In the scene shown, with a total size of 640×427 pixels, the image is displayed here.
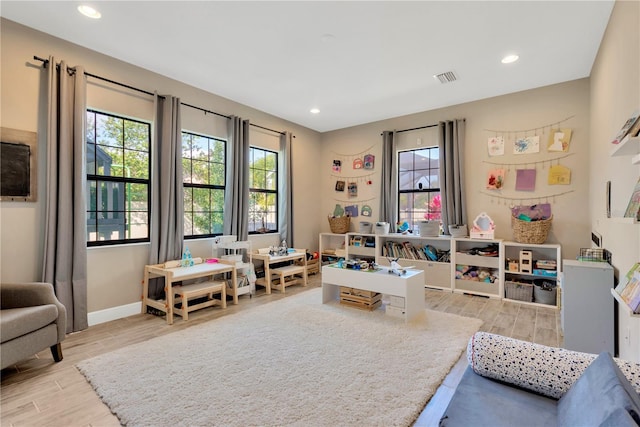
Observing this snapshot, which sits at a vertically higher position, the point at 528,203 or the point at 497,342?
the point at 528,203

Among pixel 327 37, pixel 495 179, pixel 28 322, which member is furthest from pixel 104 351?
pixel 495 179

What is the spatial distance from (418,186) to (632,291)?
4119 mm

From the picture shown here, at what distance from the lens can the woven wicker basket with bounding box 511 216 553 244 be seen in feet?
12.8

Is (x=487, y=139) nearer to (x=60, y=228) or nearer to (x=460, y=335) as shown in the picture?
(x=460, y=335)

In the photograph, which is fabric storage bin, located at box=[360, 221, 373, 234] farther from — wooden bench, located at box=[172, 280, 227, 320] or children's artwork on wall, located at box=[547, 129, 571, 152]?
children's artwork on wall, located at box=[547, 129, 571, 152]

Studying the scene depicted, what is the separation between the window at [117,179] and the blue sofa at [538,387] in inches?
145

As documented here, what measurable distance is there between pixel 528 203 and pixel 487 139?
1078mm

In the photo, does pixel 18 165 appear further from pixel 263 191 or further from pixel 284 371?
pixel 263 191

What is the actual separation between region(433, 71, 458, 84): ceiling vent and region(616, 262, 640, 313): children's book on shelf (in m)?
2.98

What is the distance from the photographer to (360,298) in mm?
3686

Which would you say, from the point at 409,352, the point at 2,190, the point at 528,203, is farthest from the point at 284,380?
the point at 528,203

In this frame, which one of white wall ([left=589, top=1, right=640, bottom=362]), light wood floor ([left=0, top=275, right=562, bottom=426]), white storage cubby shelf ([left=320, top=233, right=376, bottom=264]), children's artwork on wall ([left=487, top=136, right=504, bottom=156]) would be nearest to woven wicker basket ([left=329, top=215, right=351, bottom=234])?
white storage cubby shelf ([left=320, top=233, right=376, bottom=264])

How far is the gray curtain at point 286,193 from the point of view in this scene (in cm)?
543

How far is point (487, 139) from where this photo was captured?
14.9ft
